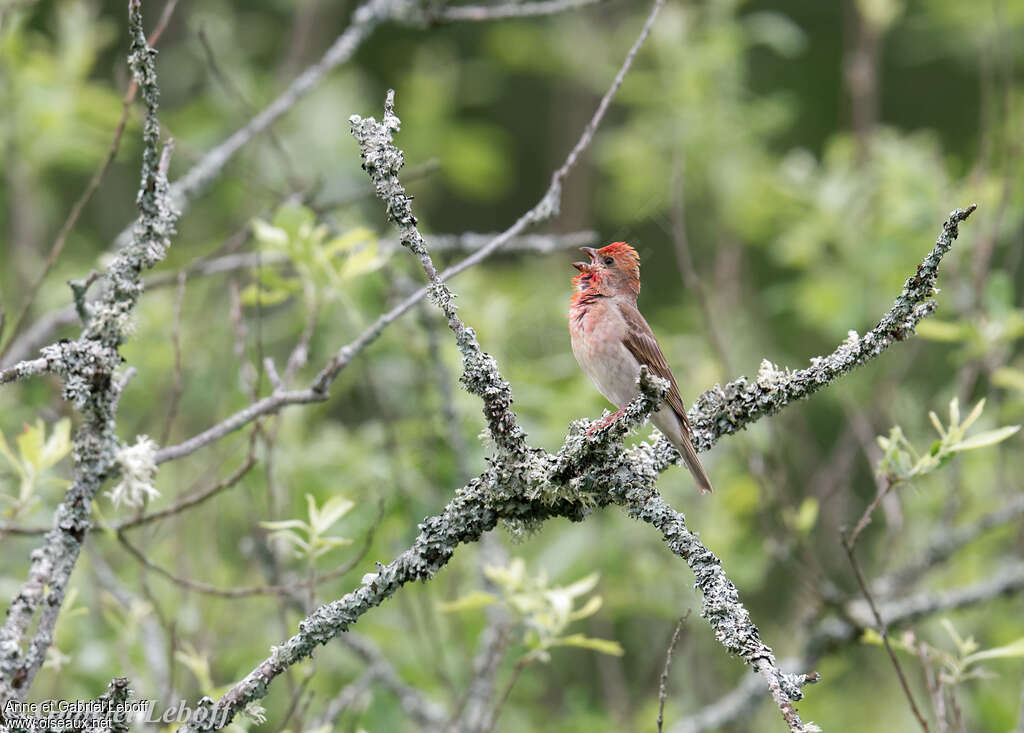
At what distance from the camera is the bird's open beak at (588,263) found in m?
4.21

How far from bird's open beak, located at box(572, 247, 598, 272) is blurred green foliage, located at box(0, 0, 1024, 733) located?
0.40 meters

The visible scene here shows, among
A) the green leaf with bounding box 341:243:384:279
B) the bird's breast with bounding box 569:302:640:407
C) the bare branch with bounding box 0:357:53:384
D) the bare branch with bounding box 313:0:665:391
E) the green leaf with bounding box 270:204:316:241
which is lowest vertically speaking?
the bare branch with bounding box 0:357:53:384

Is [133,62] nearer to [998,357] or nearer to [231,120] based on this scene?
[998,357]

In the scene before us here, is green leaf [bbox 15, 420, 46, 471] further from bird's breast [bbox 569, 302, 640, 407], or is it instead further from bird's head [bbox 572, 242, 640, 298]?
bird's head [bbox 572, 242, 640, 298]

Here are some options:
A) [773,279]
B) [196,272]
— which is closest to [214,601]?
[196,272]

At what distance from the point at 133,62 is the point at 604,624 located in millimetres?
4565

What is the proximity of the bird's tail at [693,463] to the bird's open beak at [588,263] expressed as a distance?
96 cm

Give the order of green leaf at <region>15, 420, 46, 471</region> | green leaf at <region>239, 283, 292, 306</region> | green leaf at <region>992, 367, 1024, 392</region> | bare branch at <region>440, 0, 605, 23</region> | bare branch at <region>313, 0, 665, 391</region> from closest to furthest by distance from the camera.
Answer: bare branch at <region>313, 0, 665, 391</region> < green leaf at <region>15, 420, 46, 471</region> < green leaf at <region>239, 283, 292, 306</region> < bare branch at <region>440, 0, 605, 23</region> < green leaf at <region>992, 367, 1024, 392</region>

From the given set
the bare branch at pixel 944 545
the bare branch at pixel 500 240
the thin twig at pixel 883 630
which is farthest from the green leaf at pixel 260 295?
the bare branch at pixel 944 545

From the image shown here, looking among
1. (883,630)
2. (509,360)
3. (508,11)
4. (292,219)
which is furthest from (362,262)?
(883,630)

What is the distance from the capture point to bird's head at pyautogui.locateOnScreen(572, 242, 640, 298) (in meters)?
4.17

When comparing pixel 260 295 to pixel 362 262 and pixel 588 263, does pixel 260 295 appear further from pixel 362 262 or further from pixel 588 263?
pixel 588 263

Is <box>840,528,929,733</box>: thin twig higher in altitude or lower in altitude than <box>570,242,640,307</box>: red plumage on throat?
lower

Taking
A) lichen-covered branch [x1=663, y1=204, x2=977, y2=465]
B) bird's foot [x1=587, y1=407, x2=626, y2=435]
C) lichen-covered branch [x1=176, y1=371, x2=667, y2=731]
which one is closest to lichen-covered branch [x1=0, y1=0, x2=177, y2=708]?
lichen-covered branch [x1=176, y1=371, x2=667, y2=731]
